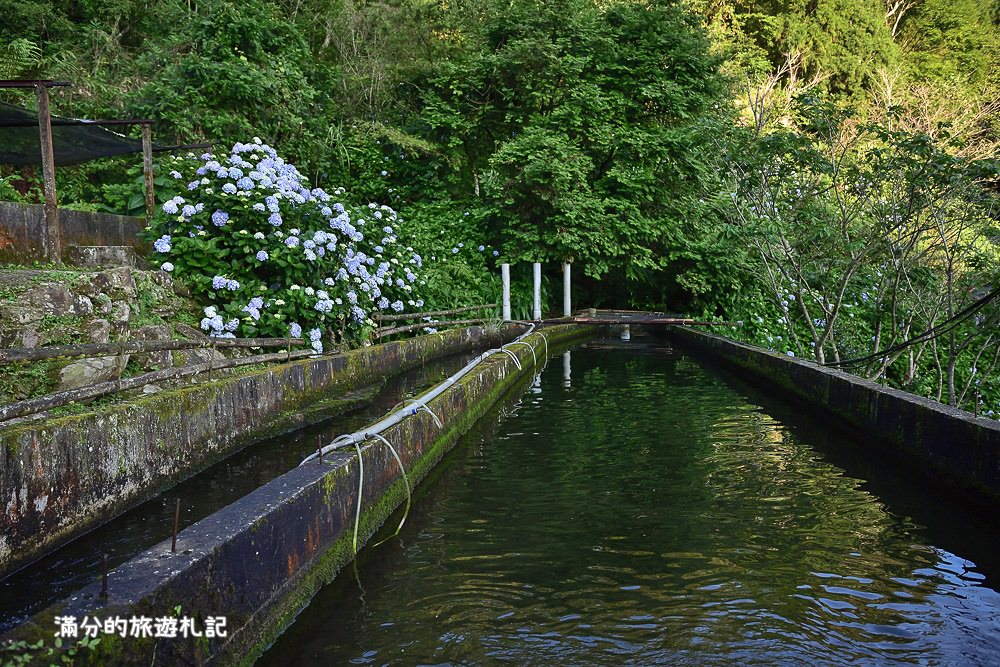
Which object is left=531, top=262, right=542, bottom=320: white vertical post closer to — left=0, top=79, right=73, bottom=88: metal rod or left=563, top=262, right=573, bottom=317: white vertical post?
left=563, top=262, right=573, bottom=317: white vertical post

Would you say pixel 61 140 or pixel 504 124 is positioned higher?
pixel 504 124

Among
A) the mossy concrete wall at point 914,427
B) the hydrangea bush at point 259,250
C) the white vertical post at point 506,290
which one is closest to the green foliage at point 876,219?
the mossy concrete wall at point 914,427

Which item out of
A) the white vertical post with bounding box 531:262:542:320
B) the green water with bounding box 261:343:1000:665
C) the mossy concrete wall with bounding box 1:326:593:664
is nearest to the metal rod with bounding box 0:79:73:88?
the mossy concrete wall with bounding box 1:326:593:664

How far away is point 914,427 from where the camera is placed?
6816mm

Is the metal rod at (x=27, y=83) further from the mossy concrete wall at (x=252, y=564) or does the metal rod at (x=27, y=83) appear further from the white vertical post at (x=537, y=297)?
the white vertical post at (x=537, y=297)

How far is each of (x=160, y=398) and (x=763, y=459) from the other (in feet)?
17.0

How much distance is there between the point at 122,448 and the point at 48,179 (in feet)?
13.5

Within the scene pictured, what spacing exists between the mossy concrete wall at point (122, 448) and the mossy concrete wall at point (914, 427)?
565 centimetres

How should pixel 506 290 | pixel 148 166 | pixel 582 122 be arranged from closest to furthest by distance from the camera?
pixel 148 166
pixel 506 290
pixel 582 122

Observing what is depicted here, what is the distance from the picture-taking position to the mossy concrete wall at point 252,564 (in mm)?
2861

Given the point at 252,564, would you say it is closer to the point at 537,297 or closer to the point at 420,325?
the point at 420,325

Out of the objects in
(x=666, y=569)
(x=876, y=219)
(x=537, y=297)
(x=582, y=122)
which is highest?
(x=582, y=122)

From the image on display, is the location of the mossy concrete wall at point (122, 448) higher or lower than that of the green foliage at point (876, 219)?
lower

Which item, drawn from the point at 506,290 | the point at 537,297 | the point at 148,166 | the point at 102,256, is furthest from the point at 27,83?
the point at 537,297
